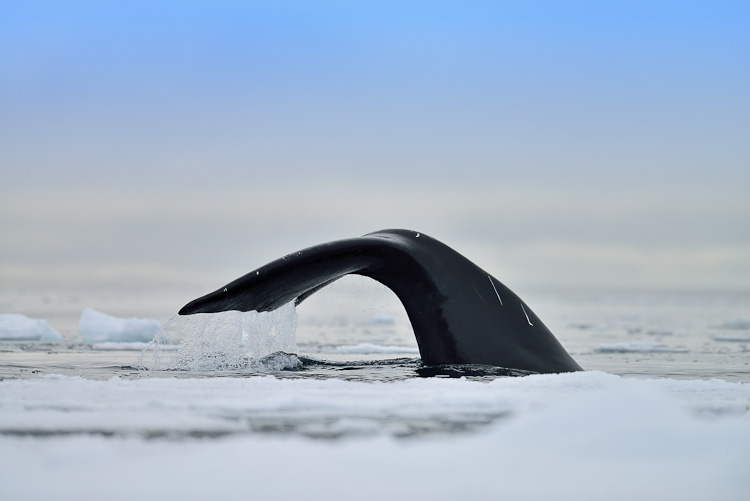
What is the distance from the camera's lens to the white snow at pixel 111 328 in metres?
19.0

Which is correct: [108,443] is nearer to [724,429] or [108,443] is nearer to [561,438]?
[561,438]

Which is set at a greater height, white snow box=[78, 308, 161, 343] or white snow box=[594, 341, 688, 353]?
white snow box=[78, 308, 161, 343]

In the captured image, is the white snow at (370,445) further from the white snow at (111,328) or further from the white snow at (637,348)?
the white snow at (111,328)

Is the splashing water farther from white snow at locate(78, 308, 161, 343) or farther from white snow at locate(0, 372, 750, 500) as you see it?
white snow at locate(78, 308, 161, 343)

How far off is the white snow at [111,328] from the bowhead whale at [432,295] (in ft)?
42.0

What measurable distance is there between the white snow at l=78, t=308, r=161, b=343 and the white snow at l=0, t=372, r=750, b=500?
14392mm

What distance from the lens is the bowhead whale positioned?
269 inches

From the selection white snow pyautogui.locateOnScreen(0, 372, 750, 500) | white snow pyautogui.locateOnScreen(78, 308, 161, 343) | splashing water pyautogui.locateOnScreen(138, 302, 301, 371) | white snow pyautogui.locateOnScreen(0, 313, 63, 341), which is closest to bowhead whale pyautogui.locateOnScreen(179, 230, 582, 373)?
splashing water pyautogui.locateOnScreen(138, 302, 301, 371)

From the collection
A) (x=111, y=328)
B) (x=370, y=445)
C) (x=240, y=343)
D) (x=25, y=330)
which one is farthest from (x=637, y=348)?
(x=370, y=445)

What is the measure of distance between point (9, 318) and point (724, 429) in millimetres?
17799

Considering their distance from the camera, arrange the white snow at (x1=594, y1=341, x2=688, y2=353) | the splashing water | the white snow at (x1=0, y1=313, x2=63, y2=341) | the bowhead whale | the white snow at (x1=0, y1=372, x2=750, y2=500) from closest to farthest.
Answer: the white snow at (x1=0, y1=372, x2=750, y2=500)
the bowhead whale
the splashing water
the white snow at (x1=594, y1=341, x2=688, y2=353)
the white snow at (x1=0, y1=313, x2=63, y2=341)

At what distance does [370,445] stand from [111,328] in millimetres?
16868

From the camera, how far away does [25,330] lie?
18.1 metres

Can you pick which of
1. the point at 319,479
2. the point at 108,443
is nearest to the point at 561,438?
the point at 319,479
